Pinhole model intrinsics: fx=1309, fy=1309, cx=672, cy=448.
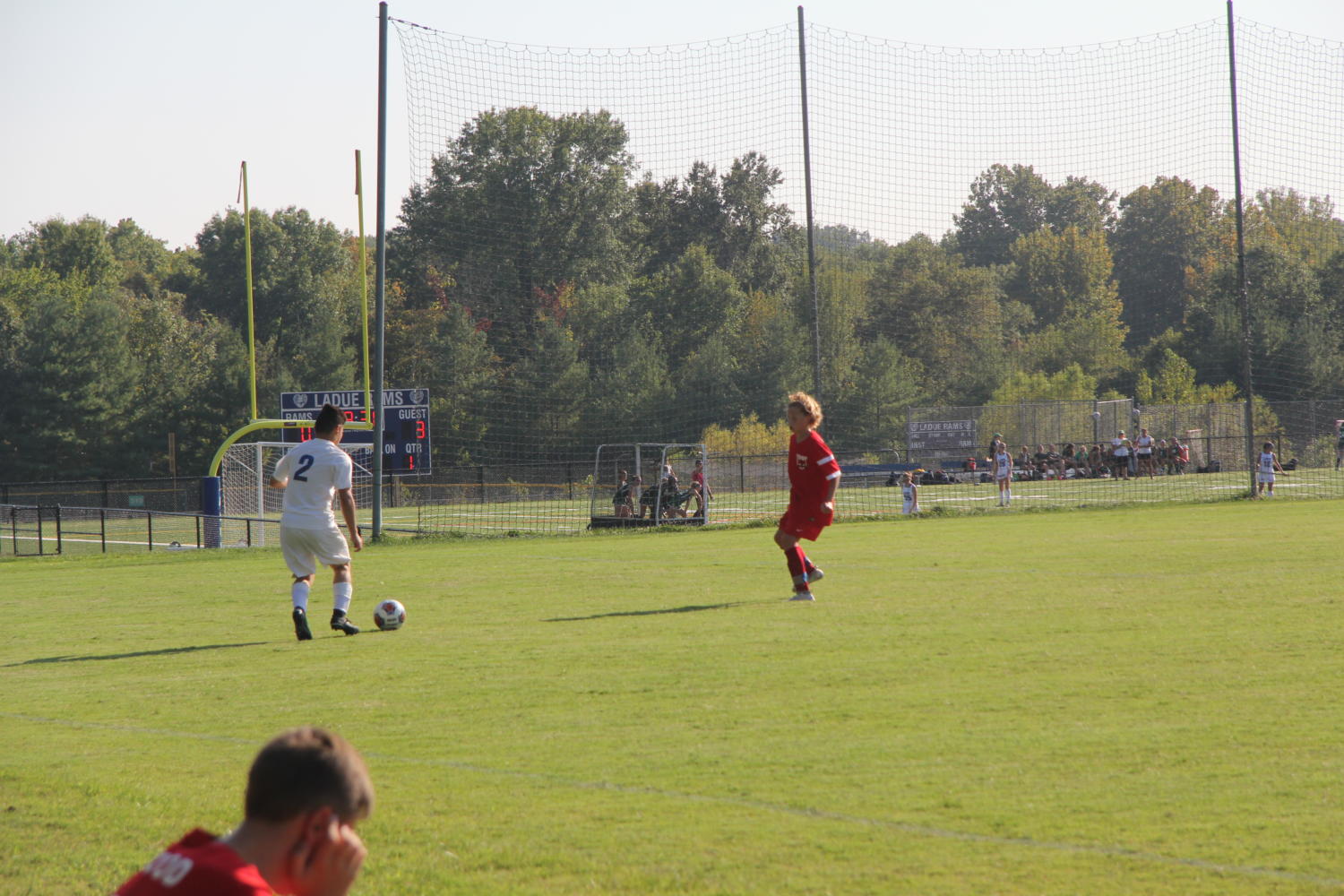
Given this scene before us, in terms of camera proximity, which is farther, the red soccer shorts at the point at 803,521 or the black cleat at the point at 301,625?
the red soccer shorts at the point at 803,521

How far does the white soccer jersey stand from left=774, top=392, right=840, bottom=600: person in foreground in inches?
159

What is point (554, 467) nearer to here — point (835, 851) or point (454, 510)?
point (454, 510)

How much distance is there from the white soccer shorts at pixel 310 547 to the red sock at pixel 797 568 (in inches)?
159

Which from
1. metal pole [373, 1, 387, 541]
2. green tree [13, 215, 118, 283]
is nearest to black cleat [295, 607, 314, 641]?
metal pole [373, 1, 387, 541]

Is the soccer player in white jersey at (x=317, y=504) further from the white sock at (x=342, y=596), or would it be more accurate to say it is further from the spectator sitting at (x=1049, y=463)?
the spectator sitting at (x=1049, y=463)

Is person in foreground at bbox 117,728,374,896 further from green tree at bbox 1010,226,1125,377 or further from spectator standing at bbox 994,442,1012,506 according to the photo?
green tree at bbox 1010,226,1125,377

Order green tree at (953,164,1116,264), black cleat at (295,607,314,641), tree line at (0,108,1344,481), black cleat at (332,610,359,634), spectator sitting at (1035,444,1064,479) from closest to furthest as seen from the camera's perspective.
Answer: black cleat at (295,607,314,641) → black cleat at (332,610,359,634) → tree line at (0,108,1344,481) → spectator sitting at (1035,444,1064,479) → green tree at (953,164,1116,264)

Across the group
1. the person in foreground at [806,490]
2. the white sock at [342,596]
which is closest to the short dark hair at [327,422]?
the white sock at [342,596]

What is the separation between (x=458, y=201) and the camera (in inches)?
1177

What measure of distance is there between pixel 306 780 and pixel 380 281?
74.9ft

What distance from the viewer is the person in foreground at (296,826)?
209cm

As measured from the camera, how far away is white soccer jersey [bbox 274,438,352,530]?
11000mm

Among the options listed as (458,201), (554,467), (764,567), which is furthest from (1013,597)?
(554,467)

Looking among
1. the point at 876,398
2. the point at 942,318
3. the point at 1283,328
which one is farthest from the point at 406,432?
the point at 1283,328
